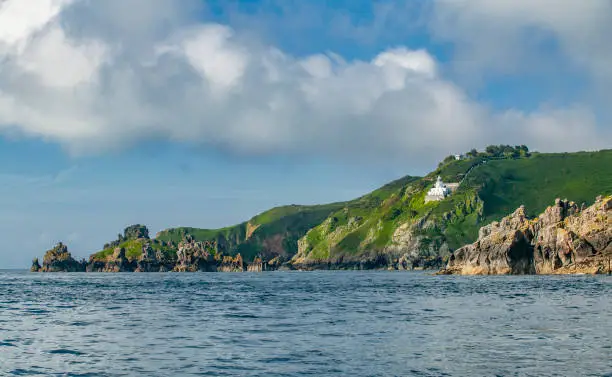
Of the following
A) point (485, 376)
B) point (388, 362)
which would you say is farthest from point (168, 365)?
point (485, 376)

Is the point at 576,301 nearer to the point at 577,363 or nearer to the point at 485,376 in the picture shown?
the point at 577,363

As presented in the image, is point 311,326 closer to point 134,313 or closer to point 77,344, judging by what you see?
point 77,344

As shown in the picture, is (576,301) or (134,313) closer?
(134,313)

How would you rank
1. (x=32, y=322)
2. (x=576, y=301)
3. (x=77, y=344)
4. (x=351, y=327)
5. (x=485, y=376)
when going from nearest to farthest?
(x=485, y=376)
(x=77, y=344)
(x=351, y=327)
(x=32, y=322)
(x=576, y=301)

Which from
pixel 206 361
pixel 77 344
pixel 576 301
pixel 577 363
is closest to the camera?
pixel 577 363

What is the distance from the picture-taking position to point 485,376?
39.9 m

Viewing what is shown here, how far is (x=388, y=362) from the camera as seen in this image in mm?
45531

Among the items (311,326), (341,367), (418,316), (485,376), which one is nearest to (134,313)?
(311,326)

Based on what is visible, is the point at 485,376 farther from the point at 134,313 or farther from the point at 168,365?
the point at 134,313

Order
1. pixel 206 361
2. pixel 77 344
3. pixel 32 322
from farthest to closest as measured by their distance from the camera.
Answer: pixel 32 322 → pixel 77 344 → pixel 206 361

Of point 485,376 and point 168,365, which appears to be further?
point 168,365

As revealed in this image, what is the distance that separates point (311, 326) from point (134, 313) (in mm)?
28100

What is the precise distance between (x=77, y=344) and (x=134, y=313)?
3000cm

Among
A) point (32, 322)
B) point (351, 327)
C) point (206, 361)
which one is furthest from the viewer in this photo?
point (32, 322)
